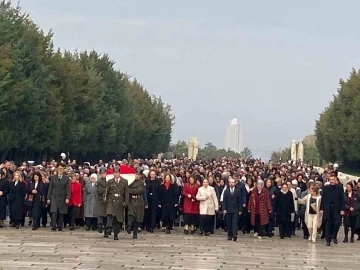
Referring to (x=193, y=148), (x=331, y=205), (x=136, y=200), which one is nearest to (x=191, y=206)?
(x=136, y=200)

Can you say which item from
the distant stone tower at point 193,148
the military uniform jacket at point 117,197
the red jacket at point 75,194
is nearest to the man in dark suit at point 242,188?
the military uniform jacket at point 117,197

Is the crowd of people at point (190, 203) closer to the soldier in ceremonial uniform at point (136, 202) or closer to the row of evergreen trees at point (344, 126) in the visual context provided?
the soldier in ceremonial uniform at point (136, 202)

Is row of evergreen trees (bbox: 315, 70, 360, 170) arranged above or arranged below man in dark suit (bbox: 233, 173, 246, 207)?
above

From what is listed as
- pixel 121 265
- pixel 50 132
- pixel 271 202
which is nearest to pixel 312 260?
pixel 121 265

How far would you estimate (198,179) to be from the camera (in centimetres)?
2789

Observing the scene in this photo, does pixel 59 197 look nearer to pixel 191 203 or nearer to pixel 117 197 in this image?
pixel 117 197

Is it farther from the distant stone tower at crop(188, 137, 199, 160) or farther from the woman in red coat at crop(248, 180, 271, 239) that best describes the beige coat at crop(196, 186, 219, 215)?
the distant stone tower at crop(188, 137, 199, 160)

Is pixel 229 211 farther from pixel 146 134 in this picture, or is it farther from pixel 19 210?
pixel 146 134

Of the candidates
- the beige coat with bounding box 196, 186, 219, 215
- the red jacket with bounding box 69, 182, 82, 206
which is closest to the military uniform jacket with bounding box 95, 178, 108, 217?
the red jacket with bounding box 69, 182, 82, 206

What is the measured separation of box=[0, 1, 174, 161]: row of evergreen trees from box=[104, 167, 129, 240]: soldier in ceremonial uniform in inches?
1051

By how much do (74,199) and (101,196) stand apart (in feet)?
8.05

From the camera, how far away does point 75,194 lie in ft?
91.0

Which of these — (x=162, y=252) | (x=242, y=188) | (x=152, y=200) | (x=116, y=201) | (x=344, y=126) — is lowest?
(x=162, y=252)

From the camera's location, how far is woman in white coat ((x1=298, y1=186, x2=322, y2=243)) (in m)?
26.3
